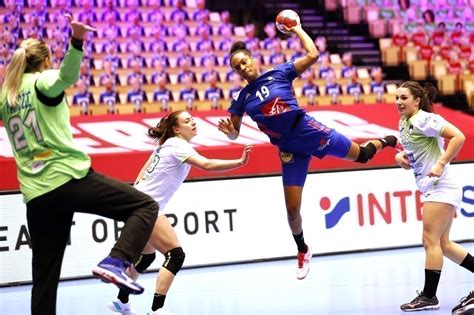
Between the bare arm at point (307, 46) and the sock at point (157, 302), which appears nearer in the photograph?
the sock at point (157, 302)

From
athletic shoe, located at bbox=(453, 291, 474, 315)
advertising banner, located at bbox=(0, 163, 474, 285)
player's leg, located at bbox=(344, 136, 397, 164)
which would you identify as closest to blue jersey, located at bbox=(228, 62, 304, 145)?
player's leg, located at bbox=(344, 136, 397, 164)

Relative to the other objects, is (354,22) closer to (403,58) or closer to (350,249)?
(403,58)

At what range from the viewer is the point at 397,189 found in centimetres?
1337

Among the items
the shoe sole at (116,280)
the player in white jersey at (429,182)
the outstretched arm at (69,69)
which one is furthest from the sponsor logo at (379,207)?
the outstretched arm at (69,69)

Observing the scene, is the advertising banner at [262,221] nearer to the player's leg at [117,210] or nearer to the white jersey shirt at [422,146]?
the white jersey shirt at [422,146]

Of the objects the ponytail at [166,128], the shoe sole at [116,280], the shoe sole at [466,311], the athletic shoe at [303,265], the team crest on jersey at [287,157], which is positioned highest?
the ponytail at [166,128]

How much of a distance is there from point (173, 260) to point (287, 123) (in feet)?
6.18

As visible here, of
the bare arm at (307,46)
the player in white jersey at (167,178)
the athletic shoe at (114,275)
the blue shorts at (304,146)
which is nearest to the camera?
the athletic shoe at (114,275)

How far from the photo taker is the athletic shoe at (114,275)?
560cm

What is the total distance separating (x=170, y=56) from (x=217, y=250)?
698cm

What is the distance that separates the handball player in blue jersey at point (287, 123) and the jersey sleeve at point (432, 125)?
4.33ft

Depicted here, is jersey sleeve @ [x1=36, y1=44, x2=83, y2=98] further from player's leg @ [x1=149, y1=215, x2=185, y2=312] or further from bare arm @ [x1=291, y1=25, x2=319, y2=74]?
bare arm @ [x1=291, y1=25, x2=319, y2=74]

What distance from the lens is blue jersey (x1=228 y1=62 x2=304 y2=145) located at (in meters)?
8.62

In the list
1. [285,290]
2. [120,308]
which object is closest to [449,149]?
[285,290]
